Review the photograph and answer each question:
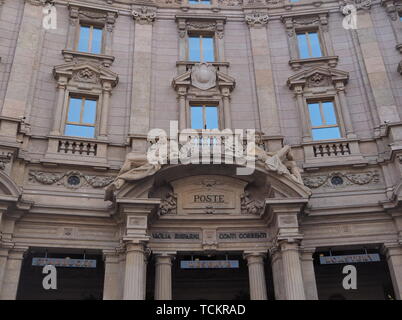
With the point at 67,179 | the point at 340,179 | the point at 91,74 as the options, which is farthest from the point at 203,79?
the point at 67,179

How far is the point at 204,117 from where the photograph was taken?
19.3 metres

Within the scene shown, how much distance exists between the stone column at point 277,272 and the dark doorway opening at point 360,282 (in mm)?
2545

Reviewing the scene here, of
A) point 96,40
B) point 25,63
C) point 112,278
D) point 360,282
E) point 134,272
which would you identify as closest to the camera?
point 134,272

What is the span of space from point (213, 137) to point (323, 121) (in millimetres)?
4817

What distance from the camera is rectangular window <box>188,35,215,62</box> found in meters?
20.8

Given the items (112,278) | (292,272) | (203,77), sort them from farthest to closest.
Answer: (203,77), (112,278), (292,272)

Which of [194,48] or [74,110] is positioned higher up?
[194,48]

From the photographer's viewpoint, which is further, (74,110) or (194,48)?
(194,48)

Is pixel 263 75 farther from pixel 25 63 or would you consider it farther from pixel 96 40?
pixel 25 63

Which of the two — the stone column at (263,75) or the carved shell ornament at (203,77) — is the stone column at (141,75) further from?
the stone column at (263,75)

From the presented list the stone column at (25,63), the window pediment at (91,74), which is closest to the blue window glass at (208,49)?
the window pediment at (91,74)

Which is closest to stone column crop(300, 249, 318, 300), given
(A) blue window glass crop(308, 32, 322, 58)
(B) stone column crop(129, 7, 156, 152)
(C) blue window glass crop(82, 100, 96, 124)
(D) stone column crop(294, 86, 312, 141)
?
(D) stone column crop(294, 86, 312, 141)

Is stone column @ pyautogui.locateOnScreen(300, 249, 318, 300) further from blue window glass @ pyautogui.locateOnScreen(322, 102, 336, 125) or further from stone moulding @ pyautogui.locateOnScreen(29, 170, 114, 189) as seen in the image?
stone moulding @ pyautogui.locateOnScreen(29, 170, 114, 189)

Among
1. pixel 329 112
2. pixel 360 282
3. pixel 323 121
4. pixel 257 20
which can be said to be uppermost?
pixel 257 20
